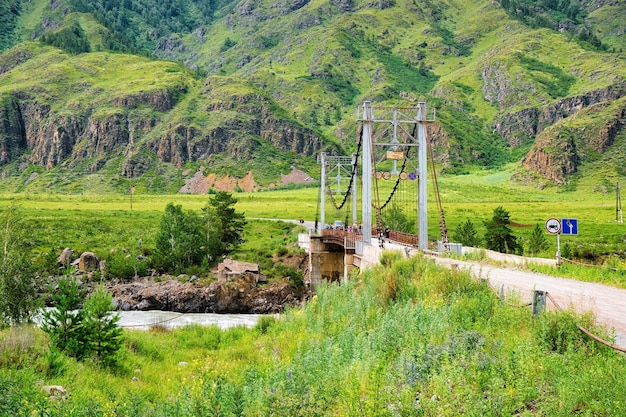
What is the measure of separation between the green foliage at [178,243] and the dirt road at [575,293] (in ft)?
118

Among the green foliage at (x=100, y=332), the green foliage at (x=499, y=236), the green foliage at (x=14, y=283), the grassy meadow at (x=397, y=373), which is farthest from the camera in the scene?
the green foliage at (x=499, y=236)

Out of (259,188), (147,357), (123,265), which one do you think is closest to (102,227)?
(123,265)

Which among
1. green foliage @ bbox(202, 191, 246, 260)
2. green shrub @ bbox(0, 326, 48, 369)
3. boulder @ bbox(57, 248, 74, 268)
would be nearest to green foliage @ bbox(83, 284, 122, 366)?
green shrub @ bbox(0, 326, 48, 369)

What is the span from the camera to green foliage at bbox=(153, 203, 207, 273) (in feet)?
161

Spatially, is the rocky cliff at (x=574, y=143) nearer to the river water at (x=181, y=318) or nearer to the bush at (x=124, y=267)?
the bush at (x=124, y=267)

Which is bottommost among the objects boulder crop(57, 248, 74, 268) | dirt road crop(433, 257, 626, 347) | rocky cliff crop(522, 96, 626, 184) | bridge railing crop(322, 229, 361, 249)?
boulder crop(57, 248, 74, 268)

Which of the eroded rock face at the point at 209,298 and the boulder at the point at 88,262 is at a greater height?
the boulder at the point at 88,262

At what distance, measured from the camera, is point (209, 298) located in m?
39.3

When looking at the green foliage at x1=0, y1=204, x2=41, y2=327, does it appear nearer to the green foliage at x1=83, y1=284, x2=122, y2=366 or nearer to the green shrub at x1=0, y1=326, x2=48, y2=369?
the green shrub at x1=0, y1=326, x2=48, y2=369

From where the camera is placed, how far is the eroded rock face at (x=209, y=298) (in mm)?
38719

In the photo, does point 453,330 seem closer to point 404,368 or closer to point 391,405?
point 404,368

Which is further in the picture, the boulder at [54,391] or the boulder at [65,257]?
the boulder at [65,257]

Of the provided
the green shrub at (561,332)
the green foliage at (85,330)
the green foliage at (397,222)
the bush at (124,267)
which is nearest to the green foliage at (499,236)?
the green foliage at (397,222)

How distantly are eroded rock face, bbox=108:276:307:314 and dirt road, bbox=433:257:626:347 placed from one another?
2374 cm
